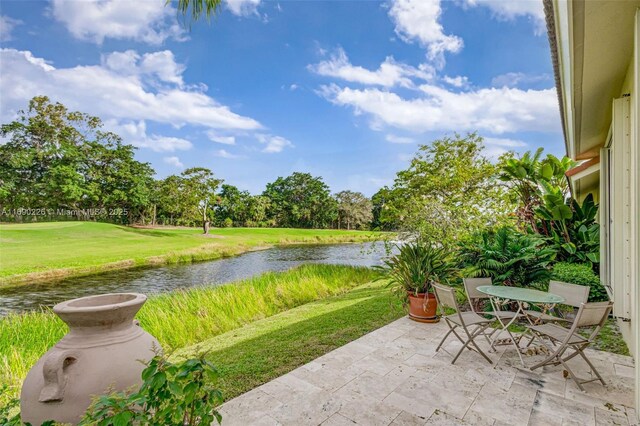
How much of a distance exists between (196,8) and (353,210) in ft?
152

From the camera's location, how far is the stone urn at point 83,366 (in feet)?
5.40

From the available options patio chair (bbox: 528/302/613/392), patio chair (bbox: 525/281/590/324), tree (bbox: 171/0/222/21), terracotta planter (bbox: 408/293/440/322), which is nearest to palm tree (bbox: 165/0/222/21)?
tree (bbox: 171/0/222/21)

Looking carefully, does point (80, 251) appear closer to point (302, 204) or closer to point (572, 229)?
point (572, 229)

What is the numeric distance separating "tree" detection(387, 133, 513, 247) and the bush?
1660mm

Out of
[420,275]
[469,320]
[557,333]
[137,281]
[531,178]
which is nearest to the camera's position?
[557,333]

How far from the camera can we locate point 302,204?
50344mm

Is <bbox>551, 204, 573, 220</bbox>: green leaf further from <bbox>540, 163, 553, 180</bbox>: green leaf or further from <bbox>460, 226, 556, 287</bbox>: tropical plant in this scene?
<bbox>540, 163, 553, 180</bbox>: green leaf

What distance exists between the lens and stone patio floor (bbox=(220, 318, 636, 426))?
2.47 metres

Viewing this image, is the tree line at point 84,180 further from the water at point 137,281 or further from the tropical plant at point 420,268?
the tropical plant at point 420,268

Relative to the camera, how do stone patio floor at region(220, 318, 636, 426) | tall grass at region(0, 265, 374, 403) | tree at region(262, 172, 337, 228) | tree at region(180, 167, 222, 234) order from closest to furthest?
1. stone patio floor at region(220, 318, 636, 426)
2. tall grass at region(0, 265, 374, 403)
3. tree at region(180, 167, 222, 234)
4. tree at region(262, 172, 337, 228)

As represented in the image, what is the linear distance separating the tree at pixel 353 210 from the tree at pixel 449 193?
120ft

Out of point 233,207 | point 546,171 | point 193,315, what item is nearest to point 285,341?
point 193,315

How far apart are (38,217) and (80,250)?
2168 centimetres

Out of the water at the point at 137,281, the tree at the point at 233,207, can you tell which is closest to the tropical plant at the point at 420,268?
the water at the point at 137,281
